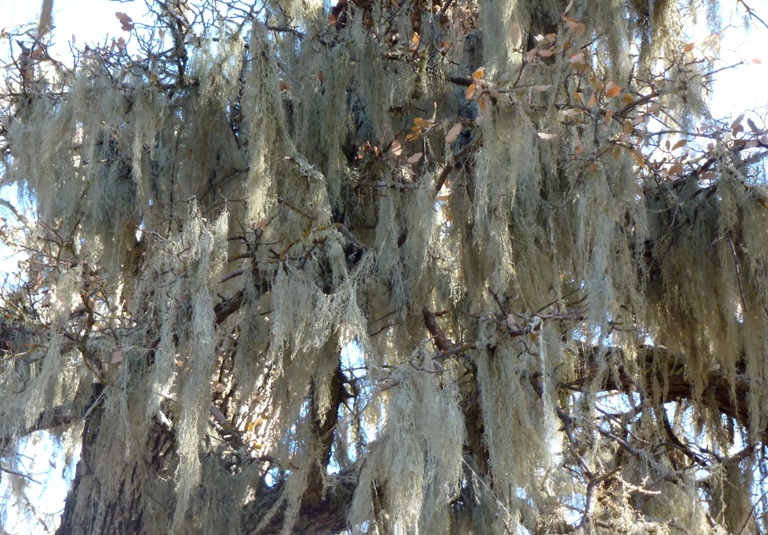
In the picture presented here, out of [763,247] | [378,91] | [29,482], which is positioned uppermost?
[378,91]

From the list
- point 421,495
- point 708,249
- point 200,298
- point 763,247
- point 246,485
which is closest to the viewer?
point 421,495

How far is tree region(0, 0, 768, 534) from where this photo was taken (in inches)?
103

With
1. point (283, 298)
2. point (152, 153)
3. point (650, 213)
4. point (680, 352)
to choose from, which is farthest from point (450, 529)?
point (152, 153)

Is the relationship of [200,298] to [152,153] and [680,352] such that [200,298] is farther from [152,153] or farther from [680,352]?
[680,352]

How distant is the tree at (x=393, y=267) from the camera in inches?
103

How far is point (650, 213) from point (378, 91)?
0.96 metres

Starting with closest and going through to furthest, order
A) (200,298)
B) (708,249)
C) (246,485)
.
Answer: (200,298) < (708,249) < (246,485)

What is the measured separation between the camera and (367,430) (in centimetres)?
330

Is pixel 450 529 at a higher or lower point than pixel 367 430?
lower

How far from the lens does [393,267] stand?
2.89m

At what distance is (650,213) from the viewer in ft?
10.2

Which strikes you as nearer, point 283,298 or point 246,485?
point 283,298

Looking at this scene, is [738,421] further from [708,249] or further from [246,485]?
[246,485]

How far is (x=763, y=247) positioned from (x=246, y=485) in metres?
1.78
